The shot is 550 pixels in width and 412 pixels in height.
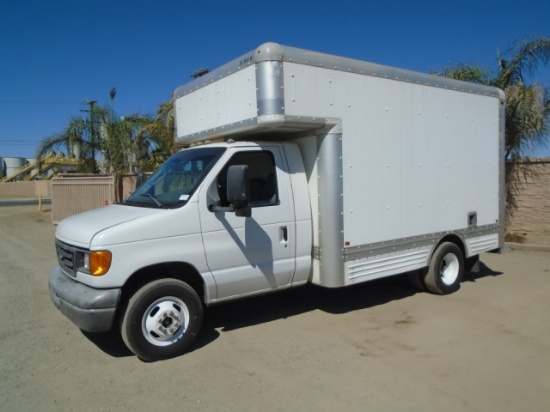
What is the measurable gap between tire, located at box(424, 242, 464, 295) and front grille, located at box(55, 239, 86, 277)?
15.3ft

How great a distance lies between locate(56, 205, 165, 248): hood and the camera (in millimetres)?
4438

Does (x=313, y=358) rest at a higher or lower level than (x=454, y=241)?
lower

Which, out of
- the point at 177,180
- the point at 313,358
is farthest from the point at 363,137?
the point at 313,358

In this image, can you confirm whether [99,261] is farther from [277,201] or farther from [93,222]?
[277,201]

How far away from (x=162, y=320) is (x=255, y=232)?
52.6 inches

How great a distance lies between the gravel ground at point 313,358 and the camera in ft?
12.4

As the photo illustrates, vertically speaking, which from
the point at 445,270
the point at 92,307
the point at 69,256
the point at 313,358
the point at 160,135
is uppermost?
the point at 160,135

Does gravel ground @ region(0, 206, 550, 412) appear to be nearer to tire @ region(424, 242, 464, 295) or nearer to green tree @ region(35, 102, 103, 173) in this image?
tire @ region(424, 242, 464, 295)

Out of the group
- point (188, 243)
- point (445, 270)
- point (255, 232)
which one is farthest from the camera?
point (445, 270)

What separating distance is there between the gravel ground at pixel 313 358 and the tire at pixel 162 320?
16cm

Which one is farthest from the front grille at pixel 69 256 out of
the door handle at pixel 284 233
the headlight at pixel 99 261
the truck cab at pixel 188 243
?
the door handle at pixel 284 233

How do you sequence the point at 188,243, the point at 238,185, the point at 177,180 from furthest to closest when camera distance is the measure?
the point at 177,180, the point at 188,243, the point at 238,185

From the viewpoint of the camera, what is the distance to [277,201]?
5.27 m

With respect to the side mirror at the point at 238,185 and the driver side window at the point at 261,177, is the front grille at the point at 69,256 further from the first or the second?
the driver side window at the point at 261,177
